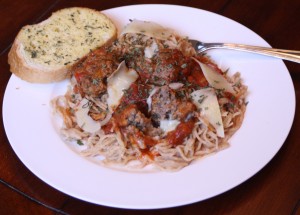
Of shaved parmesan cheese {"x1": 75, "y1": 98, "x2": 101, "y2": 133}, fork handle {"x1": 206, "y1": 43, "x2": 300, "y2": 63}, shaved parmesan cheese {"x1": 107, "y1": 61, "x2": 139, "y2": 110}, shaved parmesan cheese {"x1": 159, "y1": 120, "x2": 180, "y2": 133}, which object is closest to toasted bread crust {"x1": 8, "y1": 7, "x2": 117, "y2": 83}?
shaved parmesan cheese {"x1": 75, "y1": 98, "x2": 101, "y2": 133}

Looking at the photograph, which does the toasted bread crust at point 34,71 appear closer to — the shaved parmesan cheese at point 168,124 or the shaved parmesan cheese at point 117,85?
the shaved parmesan cheese at point 117,85

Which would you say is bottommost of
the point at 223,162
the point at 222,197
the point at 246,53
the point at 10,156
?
the point at 10,156

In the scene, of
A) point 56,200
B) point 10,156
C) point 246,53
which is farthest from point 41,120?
point 246,53

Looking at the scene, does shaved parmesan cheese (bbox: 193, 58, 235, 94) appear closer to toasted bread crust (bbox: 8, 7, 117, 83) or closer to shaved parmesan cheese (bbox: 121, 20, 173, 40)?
shaved parmesan cheese (bbox: 121, 20, 173, 40)

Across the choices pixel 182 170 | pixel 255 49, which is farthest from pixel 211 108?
pixel 255 49

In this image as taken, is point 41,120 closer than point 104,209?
No

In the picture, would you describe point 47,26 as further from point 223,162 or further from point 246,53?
point 223,162
